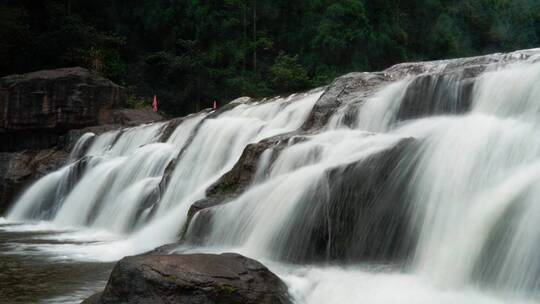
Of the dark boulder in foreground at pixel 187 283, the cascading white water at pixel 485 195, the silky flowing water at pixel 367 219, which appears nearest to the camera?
the dark boulder in foreground at pixel 187 283

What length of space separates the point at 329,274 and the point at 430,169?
4.99 ft

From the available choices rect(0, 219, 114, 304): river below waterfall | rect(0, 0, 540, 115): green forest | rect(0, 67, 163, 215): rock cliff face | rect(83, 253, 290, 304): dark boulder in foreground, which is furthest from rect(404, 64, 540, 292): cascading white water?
rect(0, 0, 540, 115): green forest

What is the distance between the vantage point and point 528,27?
42188 millimetres

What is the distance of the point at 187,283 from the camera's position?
434 centimetres

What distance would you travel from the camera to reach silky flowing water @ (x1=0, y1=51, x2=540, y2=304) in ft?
15.4

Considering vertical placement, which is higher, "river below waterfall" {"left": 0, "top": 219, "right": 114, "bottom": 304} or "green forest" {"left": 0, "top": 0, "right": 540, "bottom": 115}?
"green forest" {"left": 0, "top": 0, "right": 540, "bottom": 115}

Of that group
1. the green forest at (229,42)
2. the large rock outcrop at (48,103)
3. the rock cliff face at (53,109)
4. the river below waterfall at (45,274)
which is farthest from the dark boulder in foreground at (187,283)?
the green forest at (229,42)

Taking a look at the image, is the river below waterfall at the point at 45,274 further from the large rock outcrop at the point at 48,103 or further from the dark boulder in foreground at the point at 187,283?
the large rock outcrop at the point at 48,103

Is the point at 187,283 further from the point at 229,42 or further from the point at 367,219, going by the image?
the point at 229,42

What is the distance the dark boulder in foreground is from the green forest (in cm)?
2090

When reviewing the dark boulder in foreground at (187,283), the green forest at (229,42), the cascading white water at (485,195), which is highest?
the green forest at (229,42)

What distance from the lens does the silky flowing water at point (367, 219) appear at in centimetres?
468

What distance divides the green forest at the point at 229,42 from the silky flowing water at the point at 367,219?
53.1 ft

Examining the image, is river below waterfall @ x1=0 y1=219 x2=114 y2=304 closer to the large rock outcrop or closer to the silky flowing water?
the silky flowing water
